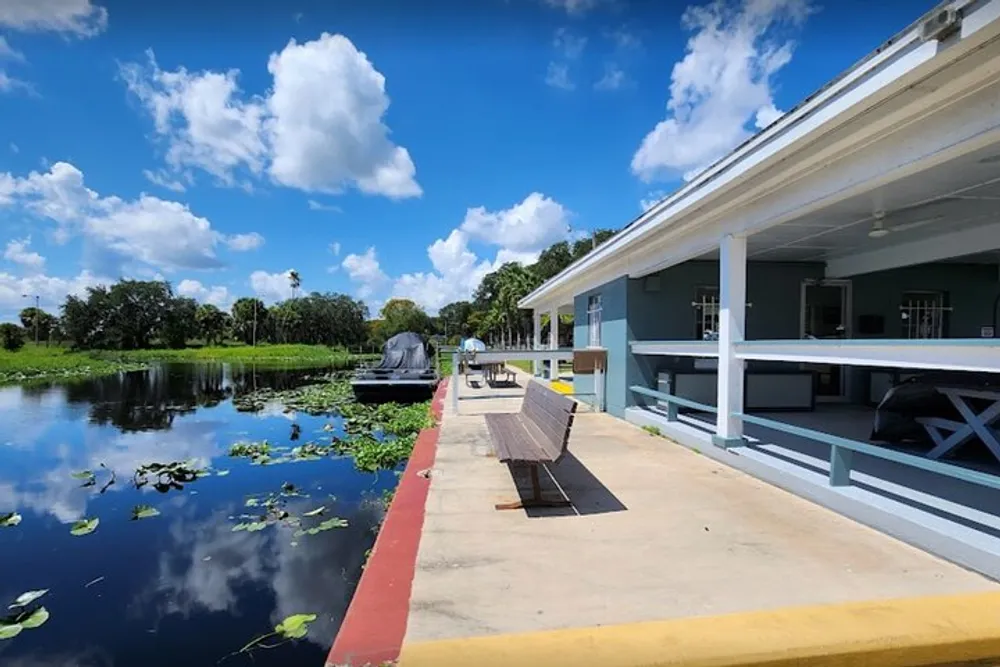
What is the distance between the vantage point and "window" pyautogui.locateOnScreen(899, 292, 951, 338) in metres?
9.86

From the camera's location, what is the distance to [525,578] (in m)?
3.49

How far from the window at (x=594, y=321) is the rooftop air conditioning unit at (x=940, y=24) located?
917 cm

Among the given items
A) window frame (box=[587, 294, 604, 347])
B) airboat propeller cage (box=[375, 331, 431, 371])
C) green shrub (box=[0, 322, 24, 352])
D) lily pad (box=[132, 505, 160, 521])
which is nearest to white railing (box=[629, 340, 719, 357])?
window frame (box=[587, 294, 604, 347])

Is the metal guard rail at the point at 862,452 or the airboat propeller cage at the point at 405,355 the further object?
the airboat propeller cage at the point at 405,355

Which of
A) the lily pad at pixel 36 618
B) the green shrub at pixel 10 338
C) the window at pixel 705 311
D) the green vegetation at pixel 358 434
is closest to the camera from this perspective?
the lily pad at pixel 36 618

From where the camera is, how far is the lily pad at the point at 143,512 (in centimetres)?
649

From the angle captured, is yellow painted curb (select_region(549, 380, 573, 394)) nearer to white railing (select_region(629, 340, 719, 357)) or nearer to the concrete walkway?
white railing (select_region(629, 340, 719, 357))

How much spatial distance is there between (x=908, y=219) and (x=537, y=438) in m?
5.25

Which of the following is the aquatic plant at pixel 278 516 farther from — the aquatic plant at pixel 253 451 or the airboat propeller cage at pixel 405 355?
the airboat propeller cage at pixel 405 355

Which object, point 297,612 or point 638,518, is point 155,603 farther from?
point 638,518

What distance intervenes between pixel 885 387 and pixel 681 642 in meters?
9.41

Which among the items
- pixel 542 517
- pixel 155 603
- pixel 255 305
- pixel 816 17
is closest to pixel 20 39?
pixel 155 603

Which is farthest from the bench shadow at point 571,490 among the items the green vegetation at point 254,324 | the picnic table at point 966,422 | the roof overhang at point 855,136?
the green vegetation at point 254,324

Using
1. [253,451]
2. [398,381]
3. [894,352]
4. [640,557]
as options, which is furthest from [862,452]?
[398,381]
